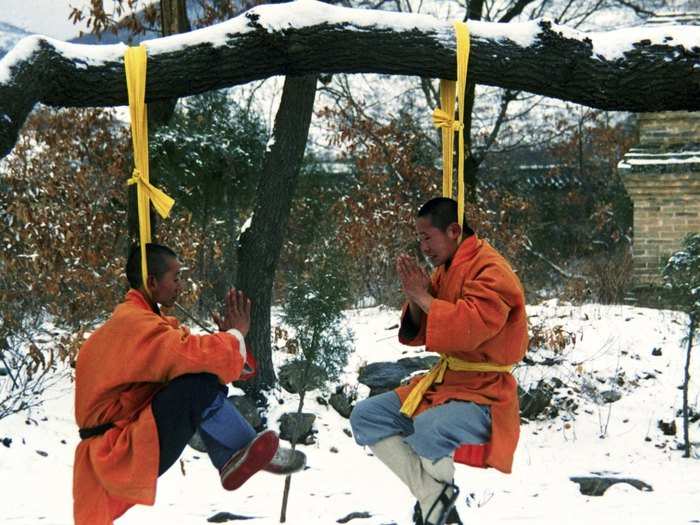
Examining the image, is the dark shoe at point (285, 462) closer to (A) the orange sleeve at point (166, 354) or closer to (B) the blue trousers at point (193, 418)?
(B) the blue trousers at point (193, 418)

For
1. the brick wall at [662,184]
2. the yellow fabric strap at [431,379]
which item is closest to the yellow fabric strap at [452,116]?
the yellow fabric strap at [431,379]

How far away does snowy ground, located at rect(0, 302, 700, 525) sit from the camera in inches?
265

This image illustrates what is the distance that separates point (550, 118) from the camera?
2098 cm

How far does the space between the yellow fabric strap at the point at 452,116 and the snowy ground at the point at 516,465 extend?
99.8 inches

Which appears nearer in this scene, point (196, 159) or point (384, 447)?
point (384, 447)

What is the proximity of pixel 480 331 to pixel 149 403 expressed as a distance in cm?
133

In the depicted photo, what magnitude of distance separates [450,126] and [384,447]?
1445mm

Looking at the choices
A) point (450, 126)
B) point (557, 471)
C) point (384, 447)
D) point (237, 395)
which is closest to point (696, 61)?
point (450, 126)

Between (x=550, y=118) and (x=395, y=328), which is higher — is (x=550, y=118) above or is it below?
above

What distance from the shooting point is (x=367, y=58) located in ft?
15.4

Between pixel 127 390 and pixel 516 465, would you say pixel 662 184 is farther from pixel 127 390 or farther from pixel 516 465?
pixel 127 390

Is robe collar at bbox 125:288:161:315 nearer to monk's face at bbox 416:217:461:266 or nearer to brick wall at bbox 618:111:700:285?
monk's face at bbox 416:217:461:266

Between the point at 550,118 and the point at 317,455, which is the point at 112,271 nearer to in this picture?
the point at 317,455

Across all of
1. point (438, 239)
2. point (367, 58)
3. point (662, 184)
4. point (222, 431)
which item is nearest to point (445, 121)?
point (367, 58)
